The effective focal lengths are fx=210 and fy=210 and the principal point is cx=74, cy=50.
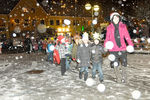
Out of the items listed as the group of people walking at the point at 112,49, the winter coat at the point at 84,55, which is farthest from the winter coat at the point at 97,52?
the winter coat at the point at 84,55

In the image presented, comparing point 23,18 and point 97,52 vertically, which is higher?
point 23,18

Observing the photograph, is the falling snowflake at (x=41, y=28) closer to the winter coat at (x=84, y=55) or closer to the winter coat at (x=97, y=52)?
the winter coat at (x=84, y=55)

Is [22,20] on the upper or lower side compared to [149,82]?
upper

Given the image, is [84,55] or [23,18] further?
[23,18]

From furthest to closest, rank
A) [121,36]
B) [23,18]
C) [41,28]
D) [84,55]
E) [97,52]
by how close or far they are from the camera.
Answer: [23,18] → [41,28] → [84,55] → [97,52] → [121,36]

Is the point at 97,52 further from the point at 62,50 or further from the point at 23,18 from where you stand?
the point at 23,18

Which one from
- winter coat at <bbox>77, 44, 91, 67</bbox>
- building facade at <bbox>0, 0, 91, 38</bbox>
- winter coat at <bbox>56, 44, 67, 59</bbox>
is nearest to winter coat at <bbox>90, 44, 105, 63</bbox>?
winter coat at <bbox>77, 44, 91, 67</bbox>

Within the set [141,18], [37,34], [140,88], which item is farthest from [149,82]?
[37,34]

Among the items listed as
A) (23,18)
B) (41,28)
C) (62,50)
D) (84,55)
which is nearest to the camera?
(84,55)

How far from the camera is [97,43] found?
22.7 feet


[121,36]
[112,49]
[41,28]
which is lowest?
[112,49]

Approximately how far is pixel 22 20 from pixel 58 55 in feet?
141

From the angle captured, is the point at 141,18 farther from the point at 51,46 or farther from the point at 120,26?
the point at 120,26

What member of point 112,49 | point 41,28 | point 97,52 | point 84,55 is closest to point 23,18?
point 41,28
